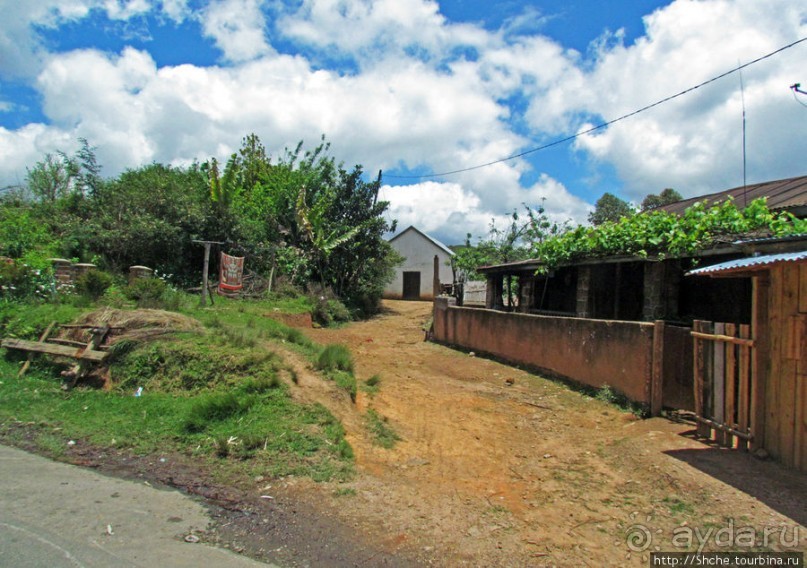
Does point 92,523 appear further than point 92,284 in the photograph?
No

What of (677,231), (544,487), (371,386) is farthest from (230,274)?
(544,487)

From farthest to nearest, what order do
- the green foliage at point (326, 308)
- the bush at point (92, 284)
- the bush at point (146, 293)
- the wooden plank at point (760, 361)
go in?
the green foliage at point (326, 308) < the bush at point (92, 284) < the bush at point (146, 293) < the wooden plank at point (760, 361)

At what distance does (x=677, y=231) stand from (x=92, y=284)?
12.6 metres

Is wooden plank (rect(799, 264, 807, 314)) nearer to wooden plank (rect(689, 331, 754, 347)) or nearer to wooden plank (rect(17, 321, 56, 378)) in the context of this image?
wooden plank (rect(689, 331, 754, 347))

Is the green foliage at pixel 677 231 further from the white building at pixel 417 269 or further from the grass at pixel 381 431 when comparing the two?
the white building at pixel 417 269

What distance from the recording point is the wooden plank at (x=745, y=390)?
17.4 feet

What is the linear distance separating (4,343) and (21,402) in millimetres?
2379

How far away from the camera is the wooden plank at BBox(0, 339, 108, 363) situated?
7.39 meters

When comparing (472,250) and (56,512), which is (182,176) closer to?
(472,250)

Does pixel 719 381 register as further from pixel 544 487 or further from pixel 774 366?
pixel 544 487

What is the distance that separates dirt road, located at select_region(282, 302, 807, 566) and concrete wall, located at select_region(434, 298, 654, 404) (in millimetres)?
625

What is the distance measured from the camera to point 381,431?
6.55 meters

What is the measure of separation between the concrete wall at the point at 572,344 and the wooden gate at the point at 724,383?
1.41 m

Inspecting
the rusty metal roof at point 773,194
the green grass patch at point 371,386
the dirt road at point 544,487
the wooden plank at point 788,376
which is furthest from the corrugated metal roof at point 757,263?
the green grass patch at point 371,386
